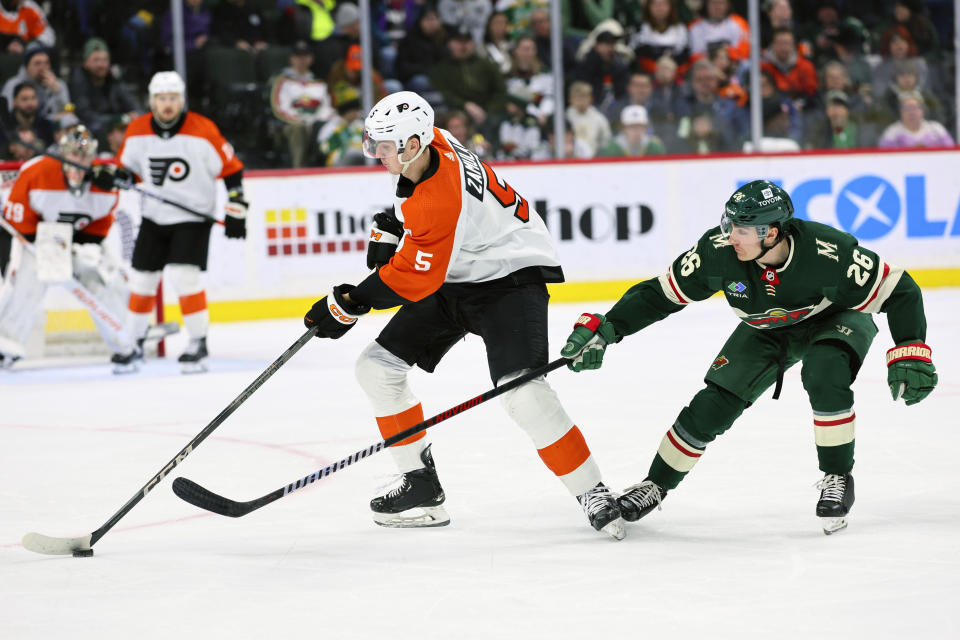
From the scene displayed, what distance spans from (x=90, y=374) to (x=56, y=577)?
3.54 m

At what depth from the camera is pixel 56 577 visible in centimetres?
292

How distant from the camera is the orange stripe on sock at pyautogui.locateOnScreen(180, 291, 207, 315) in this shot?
248 inches

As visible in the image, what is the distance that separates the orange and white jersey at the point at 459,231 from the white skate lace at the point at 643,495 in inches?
22.4

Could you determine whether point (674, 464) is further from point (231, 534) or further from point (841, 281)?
point (231, 534)

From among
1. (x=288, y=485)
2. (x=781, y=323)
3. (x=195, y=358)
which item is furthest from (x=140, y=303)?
(x=781, y=323)

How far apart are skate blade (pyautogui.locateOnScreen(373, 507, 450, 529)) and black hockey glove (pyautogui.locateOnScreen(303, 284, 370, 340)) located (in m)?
0.48

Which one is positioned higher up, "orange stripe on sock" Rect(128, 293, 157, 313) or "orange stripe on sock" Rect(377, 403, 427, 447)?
"orange stripe on sock" Rect(377, 403, 427, 447)

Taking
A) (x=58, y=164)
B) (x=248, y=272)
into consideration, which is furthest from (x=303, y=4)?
(x=58, y=164)

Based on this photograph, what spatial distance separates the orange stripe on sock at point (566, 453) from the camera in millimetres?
3148

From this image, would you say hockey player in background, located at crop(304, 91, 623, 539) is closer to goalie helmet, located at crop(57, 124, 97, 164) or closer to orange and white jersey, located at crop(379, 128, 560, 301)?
orange and white jersey, located at crop(379, 128, 560, 301)

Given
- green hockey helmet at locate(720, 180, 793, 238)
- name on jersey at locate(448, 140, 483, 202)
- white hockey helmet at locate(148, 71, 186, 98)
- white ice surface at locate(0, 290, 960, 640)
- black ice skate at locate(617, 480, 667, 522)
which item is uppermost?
white hockey helmet at locate(148, 71, 186, 98)

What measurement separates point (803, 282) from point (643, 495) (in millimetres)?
632

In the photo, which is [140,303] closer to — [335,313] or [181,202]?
[181,202]

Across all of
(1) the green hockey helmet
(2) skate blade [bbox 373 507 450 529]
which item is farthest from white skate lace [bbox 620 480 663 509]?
(1) the green hockey helmet
